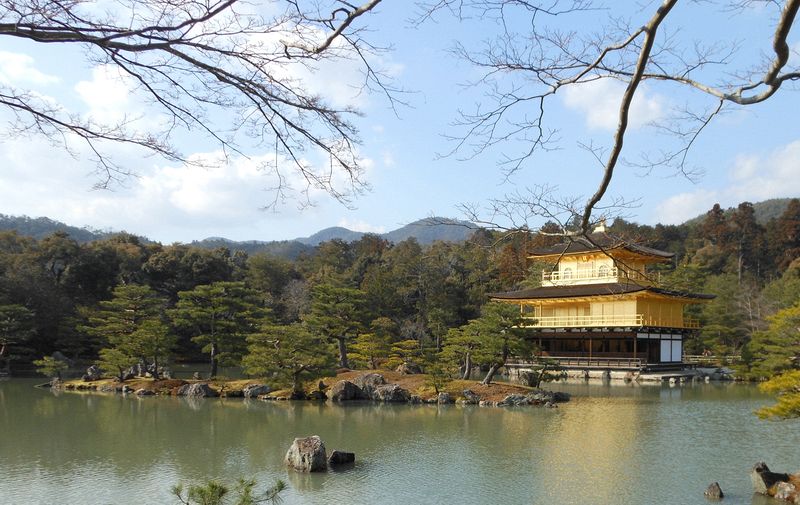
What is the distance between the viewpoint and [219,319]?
56.4 feet

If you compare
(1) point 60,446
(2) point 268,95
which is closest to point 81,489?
(1) point 60,446

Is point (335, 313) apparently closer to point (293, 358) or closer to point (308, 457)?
point (293, 358)

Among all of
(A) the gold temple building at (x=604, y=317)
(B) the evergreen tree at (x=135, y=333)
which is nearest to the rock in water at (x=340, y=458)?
(B) the evergreen tree at (x=135, y=333)

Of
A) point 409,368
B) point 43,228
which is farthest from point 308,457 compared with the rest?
point 43,228

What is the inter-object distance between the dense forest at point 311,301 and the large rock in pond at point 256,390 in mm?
724

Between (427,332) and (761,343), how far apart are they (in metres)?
13.2

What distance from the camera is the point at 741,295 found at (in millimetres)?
24844

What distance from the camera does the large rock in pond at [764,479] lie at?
620 centimetres

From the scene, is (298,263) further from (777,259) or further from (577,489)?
(577,489)

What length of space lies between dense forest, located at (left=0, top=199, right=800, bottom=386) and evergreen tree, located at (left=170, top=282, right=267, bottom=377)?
47 mm

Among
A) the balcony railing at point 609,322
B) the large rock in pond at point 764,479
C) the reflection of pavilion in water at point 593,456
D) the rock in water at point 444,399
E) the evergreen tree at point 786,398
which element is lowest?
the rock in water at point 444,399

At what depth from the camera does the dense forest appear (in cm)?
1599

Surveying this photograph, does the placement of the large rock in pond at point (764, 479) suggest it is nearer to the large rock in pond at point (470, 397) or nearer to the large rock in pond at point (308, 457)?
the large rock in pond at point (308, 457)

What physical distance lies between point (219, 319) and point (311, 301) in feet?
35.7
